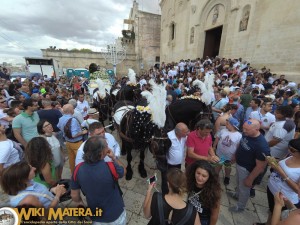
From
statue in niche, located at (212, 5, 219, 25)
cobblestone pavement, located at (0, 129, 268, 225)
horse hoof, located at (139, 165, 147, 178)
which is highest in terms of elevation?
statue in niche, located at (212, 5, 219, 25)

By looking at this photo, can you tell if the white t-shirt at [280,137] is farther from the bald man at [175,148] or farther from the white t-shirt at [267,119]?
the bald man at [175,148]

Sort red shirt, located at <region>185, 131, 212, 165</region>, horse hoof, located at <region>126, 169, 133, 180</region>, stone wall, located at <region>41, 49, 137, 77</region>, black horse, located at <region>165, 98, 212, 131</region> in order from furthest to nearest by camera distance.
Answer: stone wall, located at <region>41, 49, 137, 77</region>
horse hoof, located at <region>126, 169, 133, 180</region>
black horse, located at <region>165, 98, 212, 131</region>
red shirt, located at <region>185, 131, 212, 165</region>

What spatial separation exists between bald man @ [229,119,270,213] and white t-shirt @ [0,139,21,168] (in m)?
3.65

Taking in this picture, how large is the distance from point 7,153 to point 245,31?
1532 centimetres

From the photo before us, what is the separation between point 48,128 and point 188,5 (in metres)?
22.5

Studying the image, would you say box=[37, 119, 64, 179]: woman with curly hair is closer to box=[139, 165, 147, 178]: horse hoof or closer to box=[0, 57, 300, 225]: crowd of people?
box=[0, 57, 300, 225]: crowd of people

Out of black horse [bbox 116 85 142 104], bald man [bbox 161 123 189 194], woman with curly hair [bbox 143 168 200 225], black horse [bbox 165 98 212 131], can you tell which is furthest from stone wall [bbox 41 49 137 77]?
woman with curly hair [bbox 143 168 200 225]

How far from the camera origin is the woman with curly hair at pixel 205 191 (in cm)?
169

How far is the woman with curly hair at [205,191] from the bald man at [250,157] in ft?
3.28

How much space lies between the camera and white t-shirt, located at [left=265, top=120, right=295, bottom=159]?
2791 mm

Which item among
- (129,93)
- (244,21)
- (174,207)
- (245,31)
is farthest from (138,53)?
(174,207)

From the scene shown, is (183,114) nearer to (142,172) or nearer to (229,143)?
(229,143)

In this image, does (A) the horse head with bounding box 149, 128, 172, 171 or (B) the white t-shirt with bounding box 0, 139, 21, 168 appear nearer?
(B) the white t-shirt with bounding box 0, 139, 21, 168

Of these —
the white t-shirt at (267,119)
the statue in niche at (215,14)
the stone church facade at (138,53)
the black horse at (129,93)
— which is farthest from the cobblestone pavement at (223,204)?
the stone church facade at (138,53)
